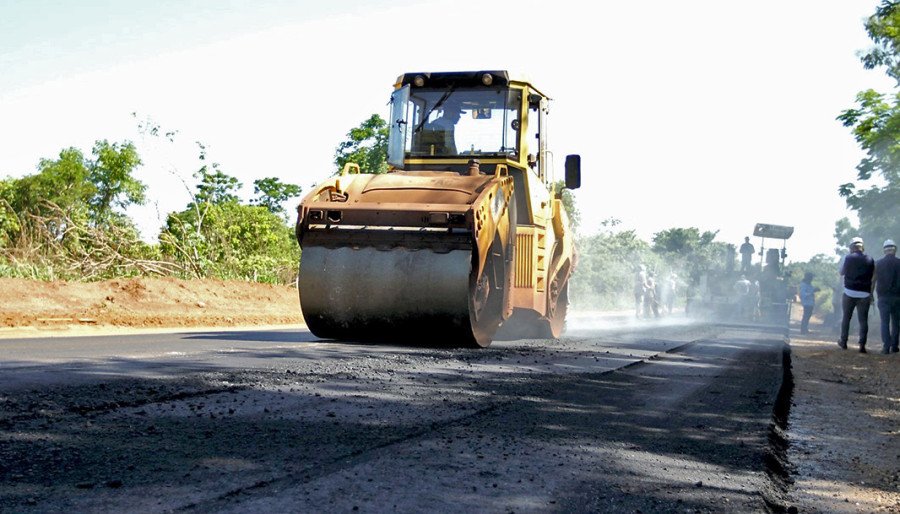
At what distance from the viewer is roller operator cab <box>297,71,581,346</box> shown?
1102 cm

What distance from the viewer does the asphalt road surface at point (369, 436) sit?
12.2 ft

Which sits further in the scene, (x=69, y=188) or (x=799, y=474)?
(x=69, y=188)

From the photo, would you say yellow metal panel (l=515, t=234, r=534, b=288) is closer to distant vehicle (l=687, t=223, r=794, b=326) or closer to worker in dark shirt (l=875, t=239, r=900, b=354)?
worker in dark shirt (l=875, t=239, r=900, b=354)

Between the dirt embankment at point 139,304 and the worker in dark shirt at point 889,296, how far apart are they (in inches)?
443

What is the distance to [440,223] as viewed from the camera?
1096cm

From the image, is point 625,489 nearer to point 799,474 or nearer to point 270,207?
point 799,474

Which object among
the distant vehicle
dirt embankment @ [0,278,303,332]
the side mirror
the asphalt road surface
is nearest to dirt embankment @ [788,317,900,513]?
the asphalt road surface

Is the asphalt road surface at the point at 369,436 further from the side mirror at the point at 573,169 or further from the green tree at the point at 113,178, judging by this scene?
the green tree at the point at 113,178

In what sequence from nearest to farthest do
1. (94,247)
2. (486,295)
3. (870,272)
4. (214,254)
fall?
(486,295) → (870,272) → (94,247) → (214,254)

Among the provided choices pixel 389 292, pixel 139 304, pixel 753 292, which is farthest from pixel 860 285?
pixel 753 292

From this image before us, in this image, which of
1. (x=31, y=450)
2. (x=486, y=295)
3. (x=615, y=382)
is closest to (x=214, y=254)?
(x=486, y=295)

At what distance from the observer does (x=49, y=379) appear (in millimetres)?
6816

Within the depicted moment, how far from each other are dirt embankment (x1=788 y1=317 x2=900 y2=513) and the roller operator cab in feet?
12.0

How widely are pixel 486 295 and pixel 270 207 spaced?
35.5 m
